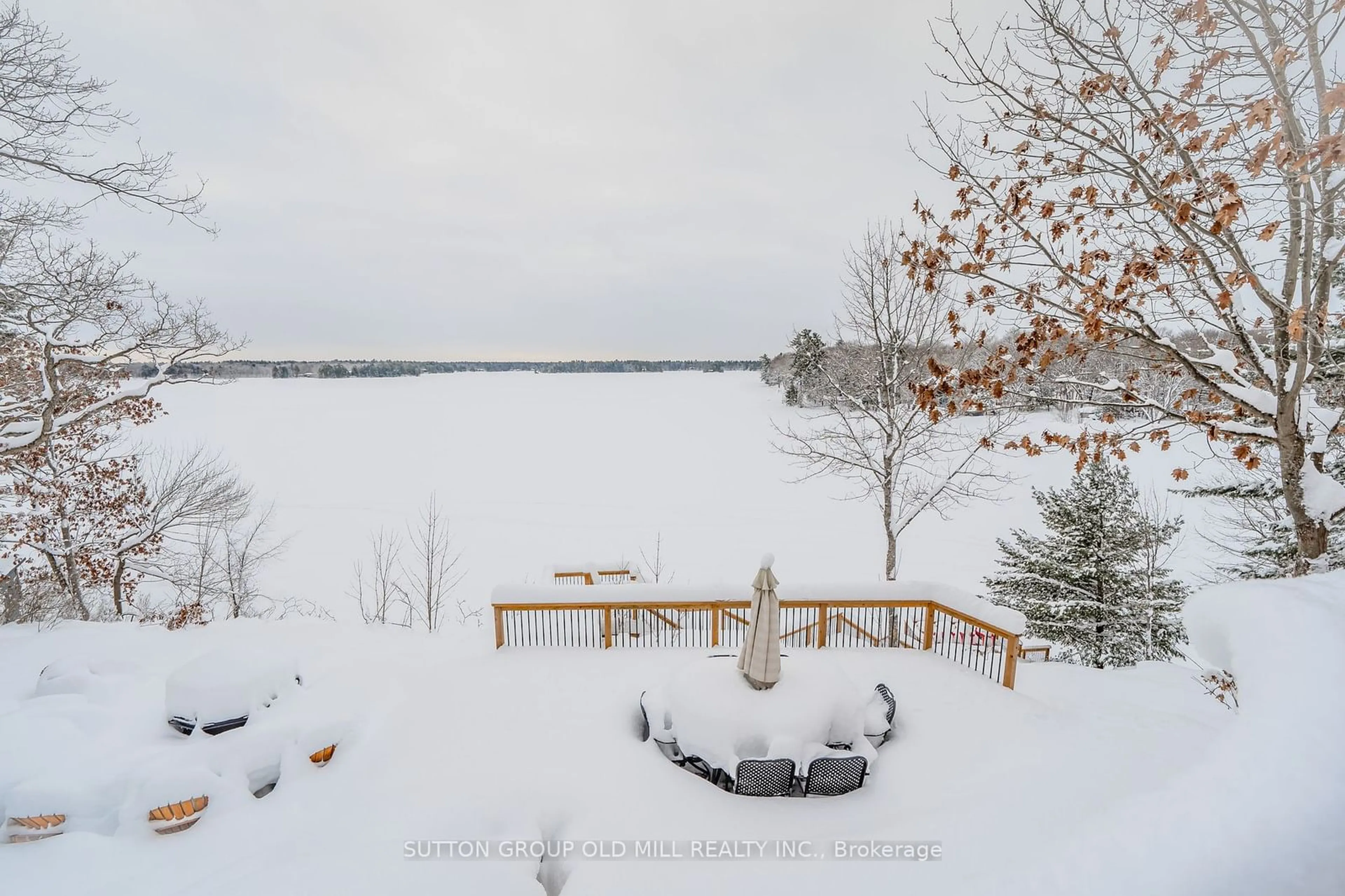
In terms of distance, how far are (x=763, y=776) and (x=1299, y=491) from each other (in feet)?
17.2

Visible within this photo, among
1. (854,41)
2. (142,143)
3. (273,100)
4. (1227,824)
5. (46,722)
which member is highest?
(273,100)

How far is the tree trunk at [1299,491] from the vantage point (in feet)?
13.8

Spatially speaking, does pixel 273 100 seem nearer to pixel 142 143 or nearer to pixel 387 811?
pixel 142 143

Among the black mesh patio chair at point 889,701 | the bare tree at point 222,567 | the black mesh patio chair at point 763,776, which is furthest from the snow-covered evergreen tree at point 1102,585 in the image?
the bare tree at point 222,567

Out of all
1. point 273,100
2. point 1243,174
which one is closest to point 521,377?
point 273,100

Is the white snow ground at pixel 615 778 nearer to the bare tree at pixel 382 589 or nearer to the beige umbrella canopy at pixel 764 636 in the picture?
the beige umbrella canopy at pixel 764 636

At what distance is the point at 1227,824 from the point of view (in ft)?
4.25

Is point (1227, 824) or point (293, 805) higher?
point (1227, 824)

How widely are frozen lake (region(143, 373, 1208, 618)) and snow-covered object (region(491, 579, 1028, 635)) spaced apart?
8.30 metres

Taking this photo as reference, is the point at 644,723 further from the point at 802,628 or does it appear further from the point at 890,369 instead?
the point at 890,369

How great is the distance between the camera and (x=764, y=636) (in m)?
4.96

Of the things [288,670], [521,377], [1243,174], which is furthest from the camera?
[521,377]

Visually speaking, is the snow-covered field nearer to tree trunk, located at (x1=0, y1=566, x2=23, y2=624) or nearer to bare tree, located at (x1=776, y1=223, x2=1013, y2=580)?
bare tree, located at (x1=776, y1=223, x2=1013, y2=580)

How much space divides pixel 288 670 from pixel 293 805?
1.57m
